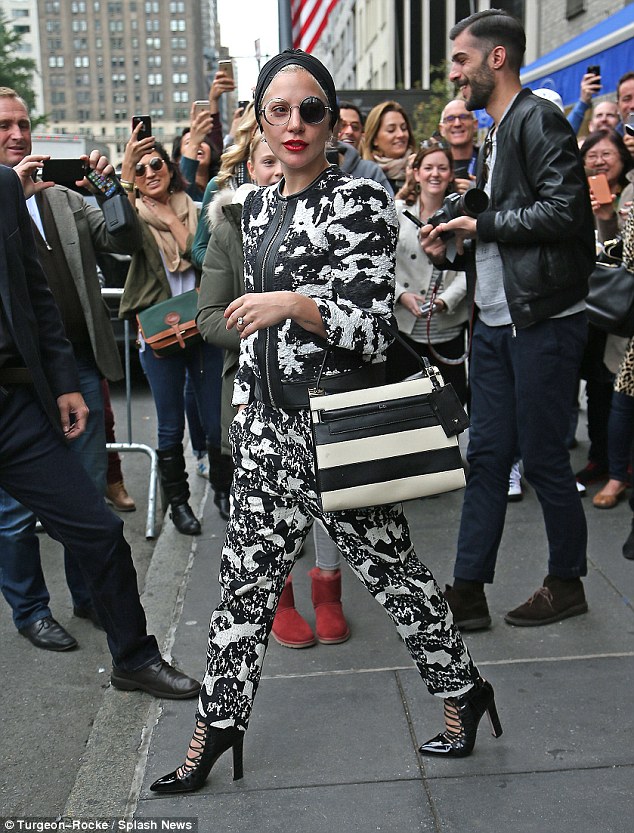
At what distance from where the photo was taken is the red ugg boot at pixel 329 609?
406 centimetres

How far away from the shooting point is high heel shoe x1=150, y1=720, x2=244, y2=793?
295 cm

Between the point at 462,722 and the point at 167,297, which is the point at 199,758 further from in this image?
the point at 167,297

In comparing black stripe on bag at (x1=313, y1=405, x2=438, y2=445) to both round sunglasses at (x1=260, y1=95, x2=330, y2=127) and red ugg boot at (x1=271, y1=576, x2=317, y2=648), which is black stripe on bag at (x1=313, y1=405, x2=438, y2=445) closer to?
round sunglasses at (x1=260, y1=95, x2=330, y2=127)

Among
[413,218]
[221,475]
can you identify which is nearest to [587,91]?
[413,218]

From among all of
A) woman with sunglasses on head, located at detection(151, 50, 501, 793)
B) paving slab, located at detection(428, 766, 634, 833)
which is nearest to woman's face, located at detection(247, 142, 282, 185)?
woman with sunglasses on head, located at detection(151, 50, 501, 793)

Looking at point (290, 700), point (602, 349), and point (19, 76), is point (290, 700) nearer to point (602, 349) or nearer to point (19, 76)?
point (602, 349)

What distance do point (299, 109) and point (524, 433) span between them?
1.75m

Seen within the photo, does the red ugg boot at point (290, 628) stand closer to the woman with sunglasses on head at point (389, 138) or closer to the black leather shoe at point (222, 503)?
the black leather shoe at point (222, 503)

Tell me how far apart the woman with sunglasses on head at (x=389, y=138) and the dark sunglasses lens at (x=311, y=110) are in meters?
4.20

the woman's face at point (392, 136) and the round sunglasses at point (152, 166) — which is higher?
the woman's face at point (392, 136)

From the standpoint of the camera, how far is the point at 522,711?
3.41m

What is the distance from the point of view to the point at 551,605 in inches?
162

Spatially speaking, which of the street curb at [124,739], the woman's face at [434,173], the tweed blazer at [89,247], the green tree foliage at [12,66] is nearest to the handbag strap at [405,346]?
the street curb at [124,739]

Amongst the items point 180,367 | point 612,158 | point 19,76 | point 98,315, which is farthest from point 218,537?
point 19,76
